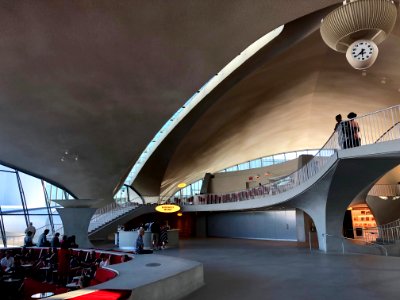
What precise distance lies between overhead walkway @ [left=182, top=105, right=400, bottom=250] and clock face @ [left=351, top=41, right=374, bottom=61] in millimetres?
2784

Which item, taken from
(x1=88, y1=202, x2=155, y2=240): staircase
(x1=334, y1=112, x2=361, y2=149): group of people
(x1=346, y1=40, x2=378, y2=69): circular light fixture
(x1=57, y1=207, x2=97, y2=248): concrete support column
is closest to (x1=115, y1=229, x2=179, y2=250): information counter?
(x1=57, y1=207, x2=97, y2=248): concrete support column

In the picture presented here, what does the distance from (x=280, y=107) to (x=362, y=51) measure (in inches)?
700

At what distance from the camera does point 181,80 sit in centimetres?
1495

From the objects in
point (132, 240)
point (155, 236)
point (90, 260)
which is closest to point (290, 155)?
point (155, 236)

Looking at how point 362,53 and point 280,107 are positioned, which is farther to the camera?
point 280,107

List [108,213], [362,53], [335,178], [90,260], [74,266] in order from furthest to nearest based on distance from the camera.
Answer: [108,213] → [335,178] → [90,260] → [74,266] → [362,53]

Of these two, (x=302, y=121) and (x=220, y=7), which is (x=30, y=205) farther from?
(x=302, y=121)

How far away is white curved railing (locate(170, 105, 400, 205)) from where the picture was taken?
434 inches

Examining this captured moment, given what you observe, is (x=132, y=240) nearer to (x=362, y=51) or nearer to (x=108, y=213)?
(x=108, y=213)

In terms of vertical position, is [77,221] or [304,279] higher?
[77,221]

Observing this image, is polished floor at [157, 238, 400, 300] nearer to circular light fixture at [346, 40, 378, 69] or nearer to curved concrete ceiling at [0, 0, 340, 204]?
circular light fixture at [346, 40, 378, 69]

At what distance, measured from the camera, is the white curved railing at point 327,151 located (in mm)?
11023

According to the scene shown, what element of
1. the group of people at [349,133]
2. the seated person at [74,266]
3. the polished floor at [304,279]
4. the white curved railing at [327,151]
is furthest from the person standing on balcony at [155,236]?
the group of people at [349,133]

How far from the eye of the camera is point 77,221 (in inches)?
737
